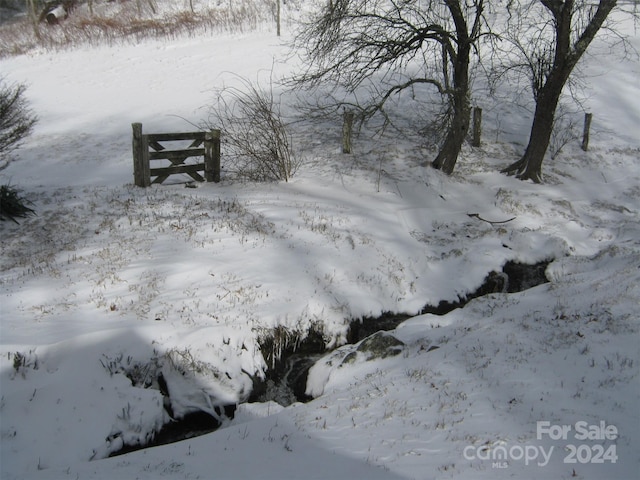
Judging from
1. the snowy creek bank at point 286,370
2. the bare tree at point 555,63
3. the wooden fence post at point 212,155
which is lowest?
the snowy creek bank at point 286,370

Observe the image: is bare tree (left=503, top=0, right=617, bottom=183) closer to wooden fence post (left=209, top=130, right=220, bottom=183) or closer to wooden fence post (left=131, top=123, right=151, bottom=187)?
wooden fence post (left=209, top=130, right=220, bottom=183)

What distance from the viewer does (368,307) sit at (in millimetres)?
8602

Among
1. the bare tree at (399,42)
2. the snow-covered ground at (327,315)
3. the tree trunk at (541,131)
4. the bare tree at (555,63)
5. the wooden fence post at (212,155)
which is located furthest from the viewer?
the tree trunk at (541,131)

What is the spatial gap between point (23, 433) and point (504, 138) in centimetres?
1664

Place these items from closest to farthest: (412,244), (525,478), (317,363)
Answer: (525,478) → (317,363) → (412,244)

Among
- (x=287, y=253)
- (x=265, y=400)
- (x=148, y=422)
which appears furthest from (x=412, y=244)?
(x=148, y=422)

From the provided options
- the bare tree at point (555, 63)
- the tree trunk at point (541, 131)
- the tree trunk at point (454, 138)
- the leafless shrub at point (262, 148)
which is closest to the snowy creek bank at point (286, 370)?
the leafless shrub at point (262, 148)

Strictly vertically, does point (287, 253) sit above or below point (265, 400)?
above

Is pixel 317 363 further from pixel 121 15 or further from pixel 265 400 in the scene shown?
pixel 121 15

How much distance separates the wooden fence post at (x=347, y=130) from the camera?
14.4 m

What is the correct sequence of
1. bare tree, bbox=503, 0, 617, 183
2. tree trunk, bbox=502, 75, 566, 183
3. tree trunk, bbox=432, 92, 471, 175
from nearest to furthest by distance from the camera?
bare tree, bbox=503, 0, 617, 183, tree trunk, bbox=432, 92, 471, 175, tree trunk, bbox=502, 75, 566, 183

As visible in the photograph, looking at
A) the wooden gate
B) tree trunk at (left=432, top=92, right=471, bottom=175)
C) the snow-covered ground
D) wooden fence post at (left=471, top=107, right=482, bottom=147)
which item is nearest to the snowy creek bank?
the snow-covered ground

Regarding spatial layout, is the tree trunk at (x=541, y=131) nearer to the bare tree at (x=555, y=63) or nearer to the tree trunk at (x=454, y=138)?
the bare tree at (x=555, y=63)

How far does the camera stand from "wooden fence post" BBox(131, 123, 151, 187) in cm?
1135
